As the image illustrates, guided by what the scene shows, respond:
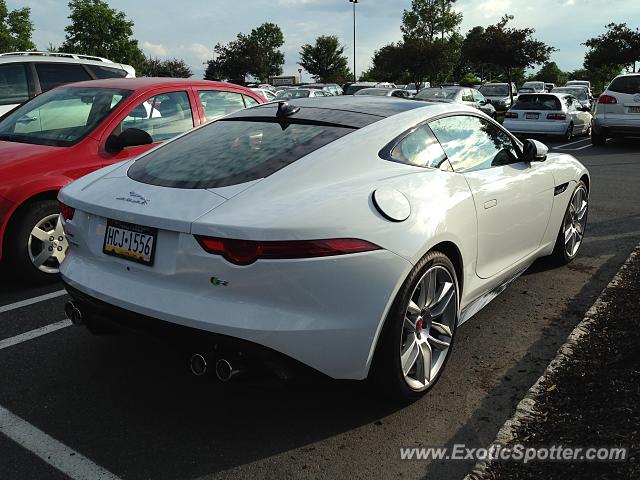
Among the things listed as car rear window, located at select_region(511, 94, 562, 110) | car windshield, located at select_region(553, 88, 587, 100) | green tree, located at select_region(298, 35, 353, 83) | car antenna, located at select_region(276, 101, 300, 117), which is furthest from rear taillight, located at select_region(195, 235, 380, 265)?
green tree, located at select_region(298, 35, 353, 83)

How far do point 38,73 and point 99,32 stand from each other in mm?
50895

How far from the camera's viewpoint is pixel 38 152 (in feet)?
15.6

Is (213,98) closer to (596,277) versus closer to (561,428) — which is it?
(596,277)

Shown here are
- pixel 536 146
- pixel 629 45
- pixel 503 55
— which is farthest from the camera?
pixel 629 45

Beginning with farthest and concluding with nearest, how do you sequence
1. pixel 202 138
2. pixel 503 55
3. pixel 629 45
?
pixel 629 45 → pixel 503 55 → pixel 202 138

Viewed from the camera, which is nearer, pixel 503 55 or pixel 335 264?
pixel 335 264

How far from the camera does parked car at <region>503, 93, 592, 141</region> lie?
16.5 m

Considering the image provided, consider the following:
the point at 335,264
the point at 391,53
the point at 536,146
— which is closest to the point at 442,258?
the point at 335,264

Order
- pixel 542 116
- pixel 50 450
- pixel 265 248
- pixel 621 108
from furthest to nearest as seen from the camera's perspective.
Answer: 1. pixel 542 116
2. pixel 621 108
3. pixel 50 450
4. pixel 265 248

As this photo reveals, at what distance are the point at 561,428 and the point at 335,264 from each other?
1273 mm

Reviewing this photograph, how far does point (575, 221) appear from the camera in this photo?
5188 millimetres

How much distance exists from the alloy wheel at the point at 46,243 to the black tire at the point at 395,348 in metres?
2.99

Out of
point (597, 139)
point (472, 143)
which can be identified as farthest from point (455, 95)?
point (472, 143)

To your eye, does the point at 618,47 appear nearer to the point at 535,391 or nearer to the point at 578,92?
the point at 578,92
